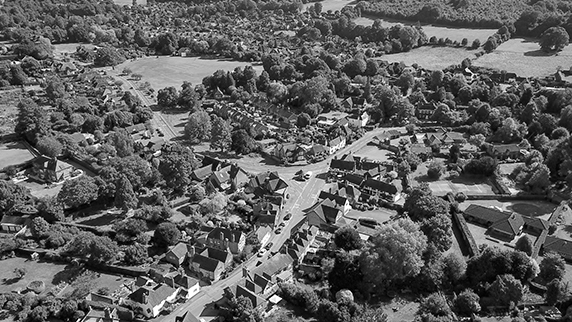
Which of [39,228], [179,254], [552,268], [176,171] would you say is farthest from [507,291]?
[39,228]

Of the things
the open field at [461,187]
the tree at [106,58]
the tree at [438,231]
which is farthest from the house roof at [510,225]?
the tree at [106,58]

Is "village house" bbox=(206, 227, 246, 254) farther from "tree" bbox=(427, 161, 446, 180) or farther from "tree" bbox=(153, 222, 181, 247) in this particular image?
"tree" bbox=(427, 161, 446, 180)

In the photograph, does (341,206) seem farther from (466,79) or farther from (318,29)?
(318,29)

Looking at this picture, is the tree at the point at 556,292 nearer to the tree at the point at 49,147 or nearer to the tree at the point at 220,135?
the tree at the point at 220,135

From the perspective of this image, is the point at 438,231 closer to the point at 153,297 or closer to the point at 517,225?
the point at 517,225

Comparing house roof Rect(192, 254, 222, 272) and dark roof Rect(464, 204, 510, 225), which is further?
dark roof Rect(464, 204, 510, 225)

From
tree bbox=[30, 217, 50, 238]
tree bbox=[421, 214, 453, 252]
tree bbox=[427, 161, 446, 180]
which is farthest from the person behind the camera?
tree bbox=[427, 161, 446, 180]

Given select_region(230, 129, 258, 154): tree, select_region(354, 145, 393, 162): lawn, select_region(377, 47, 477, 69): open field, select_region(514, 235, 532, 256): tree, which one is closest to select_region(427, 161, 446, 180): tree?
select_region(354, 145, 393, 162): lawn
